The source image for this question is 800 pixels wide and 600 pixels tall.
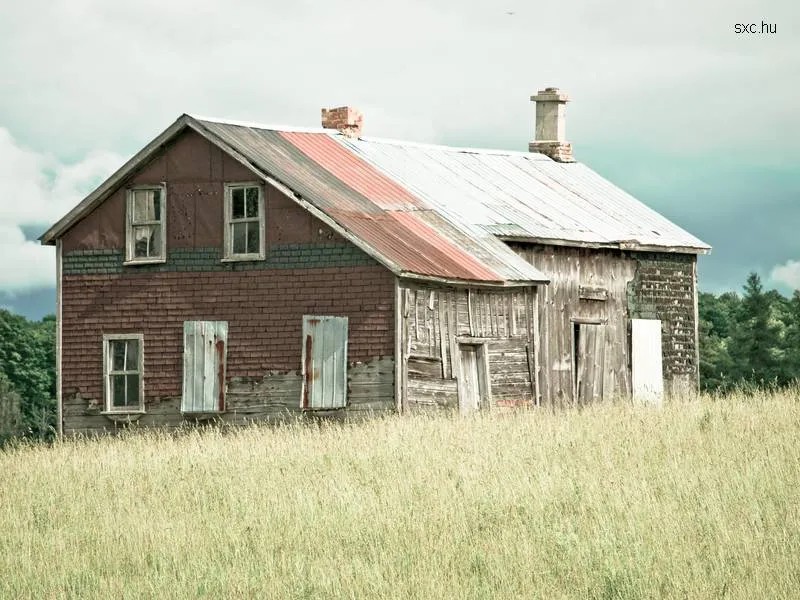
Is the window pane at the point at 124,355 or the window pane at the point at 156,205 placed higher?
the window pane at the point at 156,205

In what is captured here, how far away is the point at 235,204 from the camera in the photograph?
25.2m

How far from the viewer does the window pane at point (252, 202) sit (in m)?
25.0

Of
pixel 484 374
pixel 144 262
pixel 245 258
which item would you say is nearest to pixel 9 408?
pixel 144 262

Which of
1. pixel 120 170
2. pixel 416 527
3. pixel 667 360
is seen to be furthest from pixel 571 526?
pixel 667 360

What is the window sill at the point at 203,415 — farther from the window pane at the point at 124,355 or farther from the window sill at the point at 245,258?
the window sill at the point at 245,258

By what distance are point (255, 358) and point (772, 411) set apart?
8.97 metres

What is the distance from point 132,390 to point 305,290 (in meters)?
3.91

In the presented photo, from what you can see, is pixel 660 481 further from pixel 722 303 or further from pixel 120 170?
pixel 722 303

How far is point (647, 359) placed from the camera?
101ft

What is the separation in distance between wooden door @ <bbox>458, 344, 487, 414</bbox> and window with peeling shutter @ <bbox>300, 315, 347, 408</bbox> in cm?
231

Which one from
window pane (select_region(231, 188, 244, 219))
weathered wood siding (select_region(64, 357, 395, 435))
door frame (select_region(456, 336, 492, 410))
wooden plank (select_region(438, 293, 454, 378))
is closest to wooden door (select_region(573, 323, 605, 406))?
door frame (select_region(456, 336, 492, 410))

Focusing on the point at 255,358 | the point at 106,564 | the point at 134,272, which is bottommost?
the point at 106,564

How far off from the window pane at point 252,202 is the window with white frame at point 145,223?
5.51ft

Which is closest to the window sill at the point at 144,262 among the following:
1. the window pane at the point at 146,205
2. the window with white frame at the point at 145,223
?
the window with white frame at the point at 145,223
